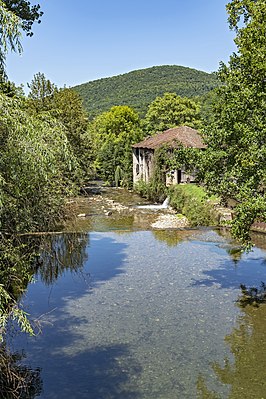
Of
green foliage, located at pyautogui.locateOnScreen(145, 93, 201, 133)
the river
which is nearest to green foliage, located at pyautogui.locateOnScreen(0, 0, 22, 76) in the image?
the river

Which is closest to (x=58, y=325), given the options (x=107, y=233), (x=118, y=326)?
(x=118, y=326)

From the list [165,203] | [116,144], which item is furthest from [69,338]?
[116,144]

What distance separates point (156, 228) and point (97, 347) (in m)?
15.4

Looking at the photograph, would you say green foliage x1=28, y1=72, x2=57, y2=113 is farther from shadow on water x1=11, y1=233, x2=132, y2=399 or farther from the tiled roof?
shadow on water x1=11, y1=233, x2=132, y2=399

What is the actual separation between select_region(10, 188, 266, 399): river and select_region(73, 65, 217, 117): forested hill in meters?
72.4

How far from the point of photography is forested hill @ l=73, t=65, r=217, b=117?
3834 inches

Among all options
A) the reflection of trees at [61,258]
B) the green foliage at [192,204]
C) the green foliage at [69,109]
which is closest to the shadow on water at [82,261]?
the reflection of trees at [61,258]

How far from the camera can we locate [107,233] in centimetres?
2628

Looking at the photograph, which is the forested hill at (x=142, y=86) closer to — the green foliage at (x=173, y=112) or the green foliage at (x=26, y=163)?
the green foliage at (x=173, y=112)

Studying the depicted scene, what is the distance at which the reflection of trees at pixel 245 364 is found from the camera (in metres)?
9.92

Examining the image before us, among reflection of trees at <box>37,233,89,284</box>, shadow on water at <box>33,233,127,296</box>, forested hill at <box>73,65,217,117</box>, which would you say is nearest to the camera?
shadow on water at <box>33,233,127,296</box>

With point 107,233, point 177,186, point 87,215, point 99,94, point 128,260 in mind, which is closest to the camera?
point 128,260

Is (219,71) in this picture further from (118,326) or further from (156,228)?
(156,228)

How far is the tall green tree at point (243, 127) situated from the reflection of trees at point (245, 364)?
2.72 meters
